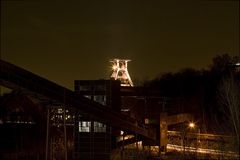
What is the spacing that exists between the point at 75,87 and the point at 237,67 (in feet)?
121

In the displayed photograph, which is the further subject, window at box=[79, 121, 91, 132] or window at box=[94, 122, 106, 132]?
window at box=[79, 121, 91, 132]

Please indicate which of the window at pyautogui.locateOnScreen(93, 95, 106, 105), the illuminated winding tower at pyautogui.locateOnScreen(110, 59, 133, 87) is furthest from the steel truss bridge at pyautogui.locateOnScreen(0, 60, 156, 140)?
the illuminated winding tower at pyautogui.locateOnScreen(110, 59, 133, 87)

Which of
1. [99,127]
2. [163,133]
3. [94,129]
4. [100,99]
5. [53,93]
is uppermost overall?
[100,99]

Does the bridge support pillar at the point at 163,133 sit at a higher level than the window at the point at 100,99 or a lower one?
lower

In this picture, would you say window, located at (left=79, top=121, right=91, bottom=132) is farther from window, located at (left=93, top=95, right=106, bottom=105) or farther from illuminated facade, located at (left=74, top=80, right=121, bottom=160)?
window, located at (left=93, top=95, right=106, bottom=105)

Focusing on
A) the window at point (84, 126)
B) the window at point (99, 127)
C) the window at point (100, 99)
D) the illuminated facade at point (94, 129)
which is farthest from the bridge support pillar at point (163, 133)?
the window at point (84, 126)

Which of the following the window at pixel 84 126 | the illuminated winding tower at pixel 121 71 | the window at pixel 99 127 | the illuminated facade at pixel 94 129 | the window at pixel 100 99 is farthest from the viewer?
the illuminated winding tower at pixel 121 71

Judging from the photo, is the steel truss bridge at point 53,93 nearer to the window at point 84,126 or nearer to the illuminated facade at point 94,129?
the illuminated facade at point 94,129

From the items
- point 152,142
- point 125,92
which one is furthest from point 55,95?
point 125,92

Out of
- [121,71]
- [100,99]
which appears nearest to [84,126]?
[100,99]

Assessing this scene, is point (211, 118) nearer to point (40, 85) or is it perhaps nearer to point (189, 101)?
point (189, 101)

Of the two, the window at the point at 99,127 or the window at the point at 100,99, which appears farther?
the window at the point at 100,99

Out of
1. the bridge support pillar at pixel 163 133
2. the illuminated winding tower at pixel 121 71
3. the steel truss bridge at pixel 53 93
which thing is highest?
the illuminated winding tower at pixel 121 71

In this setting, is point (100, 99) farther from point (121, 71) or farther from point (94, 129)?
point (121, 71)
